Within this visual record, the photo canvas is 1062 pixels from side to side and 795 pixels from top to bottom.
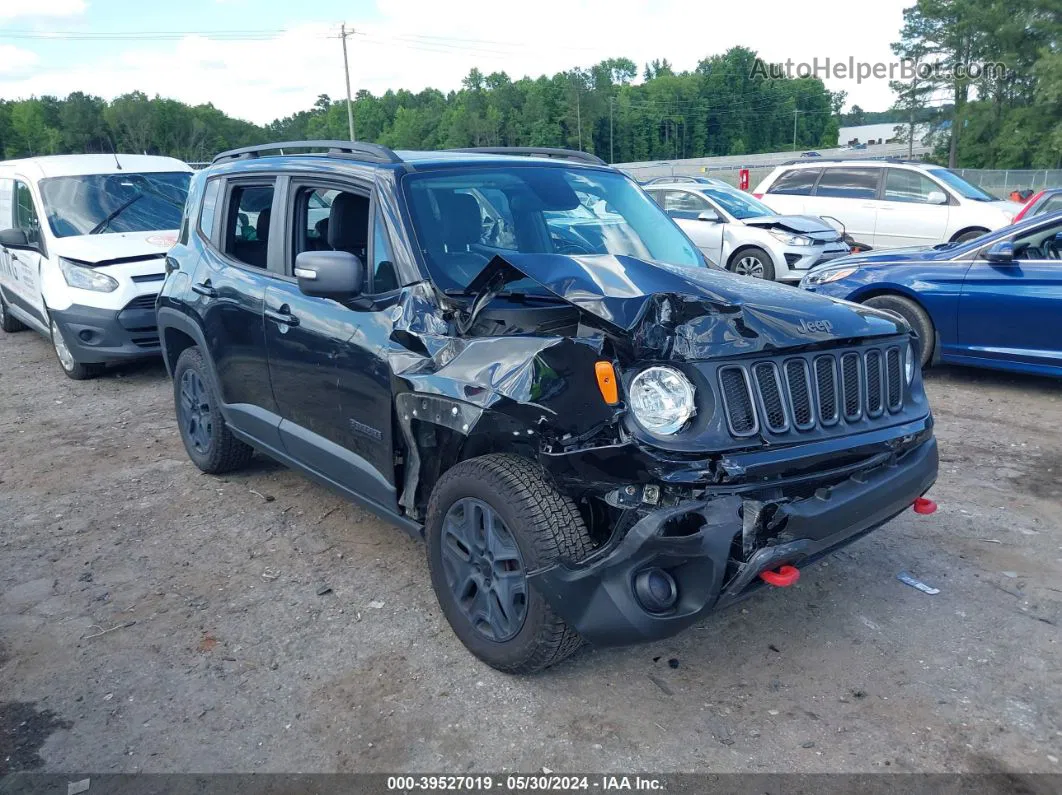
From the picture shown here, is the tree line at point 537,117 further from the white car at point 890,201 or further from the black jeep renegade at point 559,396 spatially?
the black jeep renegade at point 559,396

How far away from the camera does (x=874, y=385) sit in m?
3.41

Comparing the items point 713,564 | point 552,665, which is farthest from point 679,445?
point 552,665

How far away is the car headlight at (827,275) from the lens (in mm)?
7918

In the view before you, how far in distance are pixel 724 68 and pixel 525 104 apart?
105 ft

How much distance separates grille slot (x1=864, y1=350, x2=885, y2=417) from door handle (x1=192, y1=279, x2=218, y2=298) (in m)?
3.46

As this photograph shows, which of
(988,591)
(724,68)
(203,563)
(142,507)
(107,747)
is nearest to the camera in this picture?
(107,747)

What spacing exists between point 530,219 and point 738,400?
1615mm

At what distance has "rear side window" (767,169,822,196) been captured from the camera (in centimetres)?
1462

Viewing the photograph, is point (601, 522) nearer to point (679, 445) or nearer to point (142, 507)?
point (679, 445)

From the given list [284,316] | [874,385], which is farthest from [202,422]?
[874,385]

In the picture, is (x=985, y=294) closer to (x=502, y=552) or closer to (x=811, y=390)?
(x=811, y=390)

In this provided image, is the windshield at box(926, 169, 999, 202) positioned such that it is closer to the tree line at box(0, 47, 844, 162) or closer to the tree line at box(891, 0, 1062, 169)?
the tree line at box(891, 0, 1062, 169)

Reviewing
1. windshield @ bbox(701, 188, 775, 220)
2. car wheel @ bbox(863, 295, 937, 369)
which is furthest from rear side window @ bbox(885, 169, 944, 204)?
car wheel @ bbox(863, 295, 937, 369)

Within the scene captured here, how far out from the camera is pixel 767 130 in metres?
113
